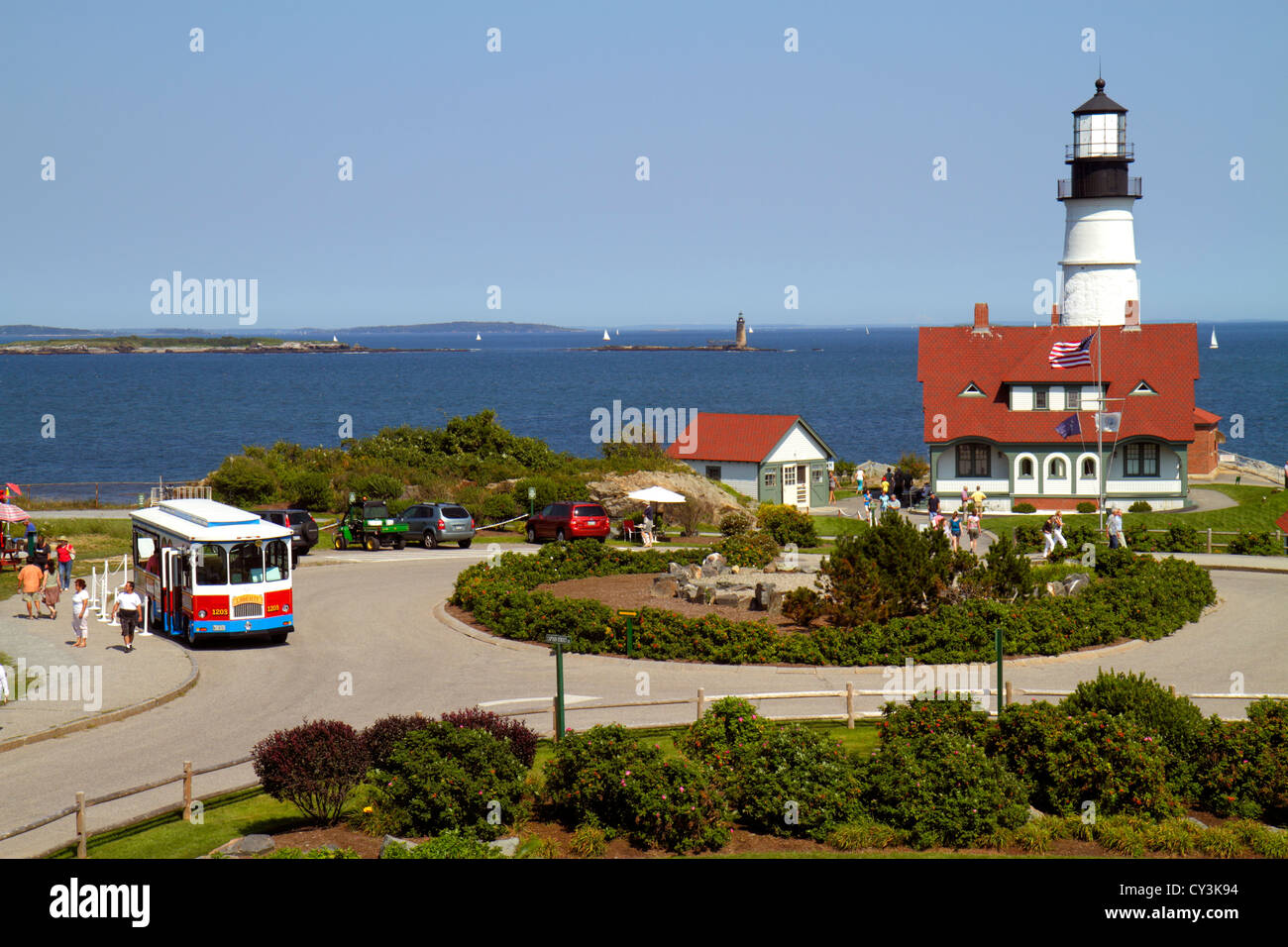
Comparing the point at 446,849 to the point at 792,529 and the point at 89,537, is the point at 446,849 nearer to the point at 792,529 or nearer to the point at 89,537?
the point at 792,529

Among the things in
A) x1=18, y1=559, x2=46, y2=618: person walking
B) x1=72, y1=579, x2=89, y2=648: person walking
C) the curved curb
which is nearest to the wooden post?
the curved curb

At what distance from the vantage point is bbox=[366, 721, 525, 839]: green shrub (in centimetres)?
1236

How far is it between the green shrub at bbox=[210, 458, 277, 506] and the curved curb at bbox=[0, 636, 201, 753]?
2632 centimetres

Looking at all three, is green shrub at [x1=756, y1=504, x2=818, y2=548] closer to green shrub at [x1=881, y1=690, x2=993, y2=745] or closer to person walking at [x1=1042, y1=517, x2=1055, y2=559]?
person walking at [x1=1042, y1=517, x2=1055, y2=559]

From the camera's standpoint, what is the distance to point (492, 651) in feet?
81.0

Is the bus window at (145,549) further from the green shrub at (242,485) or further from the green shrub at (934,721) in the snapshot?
the green shrub at (242,485)

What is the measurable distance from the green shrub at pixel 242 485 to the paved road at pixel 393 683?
19132 millimetres

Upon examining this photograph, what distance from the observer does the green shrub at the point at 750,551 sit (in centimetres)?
3209

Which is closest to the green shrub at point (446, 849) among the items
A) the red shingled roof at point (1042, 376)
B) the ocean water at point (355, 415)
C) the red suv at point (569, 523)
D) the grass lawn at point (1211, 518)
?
the red suv at point (569, 523)

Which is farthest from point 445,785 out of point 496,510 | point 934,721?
point 496,510
